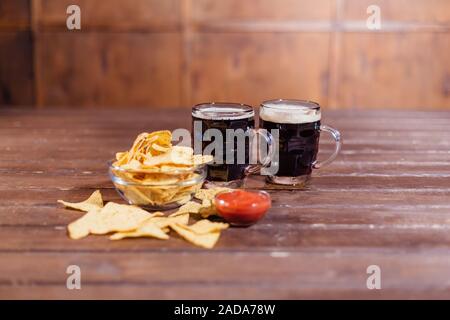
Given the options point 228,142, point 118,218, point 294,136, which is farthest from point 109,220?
point 294,136

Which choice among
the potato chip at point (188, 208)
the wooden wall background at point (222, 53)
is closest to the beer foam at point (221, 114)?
the potato chip at point (188, 208)

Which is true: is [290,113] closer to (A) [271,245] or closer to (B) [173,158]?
(B) [173,158]

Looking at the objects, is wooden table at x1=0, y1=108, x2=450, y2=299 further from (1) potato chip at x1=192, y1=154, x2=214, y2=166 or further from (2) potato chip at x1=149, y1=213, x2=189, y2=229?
(1) potato chip at x1=192, y1=154, x2=214, y2=166

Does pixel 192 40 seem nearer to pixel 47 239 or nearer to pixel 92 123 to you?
pixel 92 123

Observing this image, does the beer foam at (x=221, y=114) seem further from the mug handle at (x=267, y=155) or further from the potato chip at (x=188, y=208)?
the potato chip at (x=188, y=208)

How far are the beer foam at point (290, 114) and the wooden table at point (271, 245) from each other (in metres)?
0.16

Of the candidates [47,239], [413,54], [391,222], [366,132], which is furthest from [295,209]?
[413,54]

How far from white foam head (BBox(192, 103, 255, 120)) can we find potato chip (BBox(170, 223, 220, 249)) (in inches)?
13.5

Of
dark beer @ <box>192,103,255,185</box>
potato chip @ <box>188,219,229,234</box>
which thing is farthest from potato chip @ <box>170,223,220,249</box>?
dark beer @ <box>192,103,255,185</box>

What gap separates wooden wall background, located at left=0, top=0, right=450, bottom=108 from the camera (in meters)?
4.18

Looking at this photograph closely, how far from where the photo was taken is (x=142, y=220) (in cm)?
107

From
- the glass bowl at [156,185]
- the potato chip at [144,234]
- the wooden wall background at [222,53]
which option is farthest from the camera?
the wooden wall background at [222,53]

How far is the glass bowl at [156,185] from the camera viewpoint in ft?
3.75

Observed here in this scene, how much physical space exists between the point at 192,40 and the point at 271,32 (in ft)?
1.84
